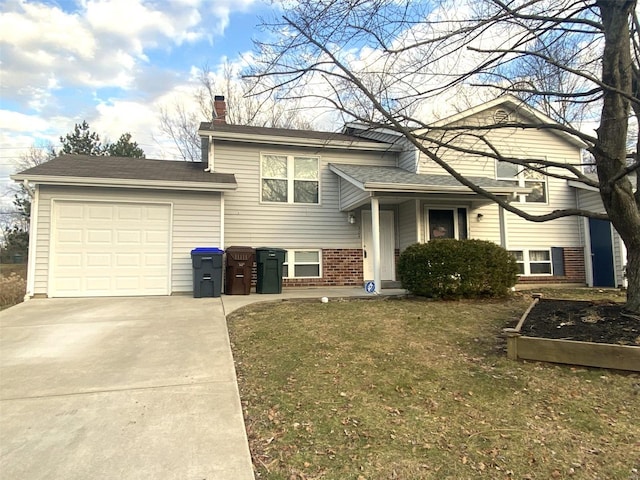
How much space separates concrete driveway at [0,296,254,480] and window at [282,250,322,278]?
15.6 feet

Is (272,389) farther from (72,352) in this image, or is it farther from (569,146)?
(569,146)

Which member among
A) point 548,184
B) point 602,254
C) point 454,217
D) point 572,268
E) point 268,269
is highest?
point 548,184

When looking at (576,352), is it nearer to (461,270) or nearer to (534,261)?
(461,270)

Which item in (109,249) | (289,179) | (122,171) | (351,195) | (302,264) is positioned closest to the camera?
(109,249)

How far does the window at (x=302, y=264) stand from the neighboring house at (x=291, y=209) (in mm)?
31

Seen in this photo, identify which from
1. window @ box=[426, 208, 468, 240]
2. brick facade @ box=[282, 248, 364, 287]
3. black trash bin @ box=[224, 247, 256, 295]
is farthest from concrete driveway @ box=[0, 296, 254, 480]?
window @ box=[426, 208, 468, 240]

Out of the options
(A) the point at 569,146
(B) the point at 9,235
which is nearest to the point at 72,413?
(A) the point at 569,146

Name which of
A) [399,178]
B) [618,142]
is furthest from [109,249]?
[618,142]

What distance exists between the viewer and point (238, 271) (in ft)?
31.0

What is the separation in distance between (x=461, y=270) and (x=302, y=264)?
4.62 meters

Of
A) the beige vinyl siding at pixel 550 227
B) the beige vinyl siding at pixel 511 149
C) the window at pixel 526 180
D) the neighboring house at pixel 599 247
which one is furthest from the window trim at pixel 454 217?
the neighboring house at pixel 599 247

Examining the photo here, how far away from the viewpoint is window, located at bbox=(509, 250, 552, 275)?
12.1 meters

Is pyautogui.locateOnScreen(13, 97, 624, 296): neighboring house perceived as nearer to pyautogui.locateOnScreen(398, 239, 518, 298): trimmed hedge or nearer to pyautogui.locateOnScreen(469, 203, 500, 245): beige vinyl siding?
pyautogui.locateOnScreen(469, 203, 500, 245): beige vinyl siding

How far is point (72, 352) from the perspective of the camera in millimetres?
4898
